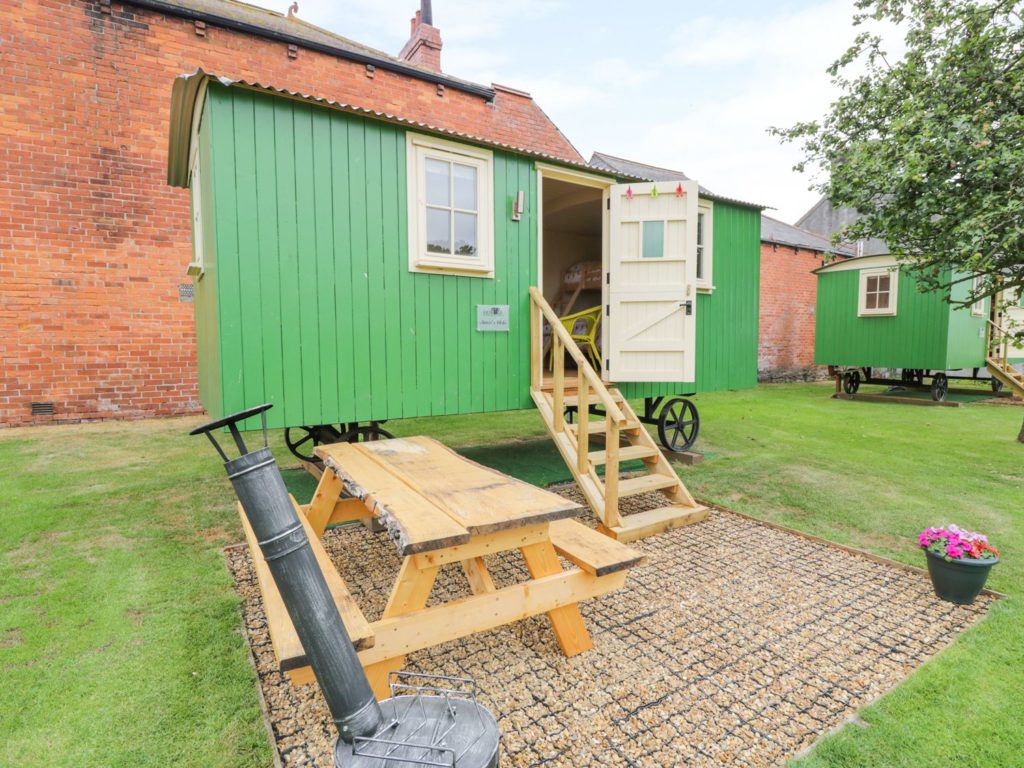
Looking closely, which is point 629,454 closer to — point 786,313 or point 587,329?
point 587,329

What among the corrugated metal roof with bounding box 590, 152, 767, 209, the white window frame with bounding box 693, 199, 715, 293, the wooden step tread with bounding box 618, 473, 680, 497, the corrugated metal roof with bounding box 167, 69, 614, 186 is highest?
the corrugated metal roof with bounding box 590, 152, 767, 209

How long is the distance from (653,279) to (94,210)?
7.69 m

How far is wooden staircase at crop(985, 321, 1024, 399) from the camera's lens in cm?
1116

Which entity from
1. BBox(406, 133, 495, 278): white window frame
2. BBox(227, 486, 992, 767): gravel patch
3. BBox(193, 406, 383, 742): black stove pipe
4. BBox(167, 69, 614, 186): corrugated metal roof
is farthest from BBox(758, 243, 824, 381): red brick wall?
BBox(193, 406, 383, 742): black stove pipe

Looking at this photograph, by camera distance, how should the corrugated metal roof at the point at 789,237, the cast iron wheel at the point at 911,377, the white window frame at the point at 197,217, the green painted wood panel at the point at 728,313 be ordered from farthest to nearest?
the corrugated metal roof at the point at 789,237
the cast iron wheel at the point at 911,377
the green painted wood panel at the point at 728,313
the white window frame at the point at 197,217

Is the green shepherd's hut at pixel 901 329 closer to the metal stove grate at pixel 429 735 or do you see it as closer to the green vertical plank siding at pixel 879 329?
the green vertical plank siding at pixel 879 329

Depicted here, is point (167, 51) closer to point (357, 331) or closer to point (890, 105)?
point (357, 331)

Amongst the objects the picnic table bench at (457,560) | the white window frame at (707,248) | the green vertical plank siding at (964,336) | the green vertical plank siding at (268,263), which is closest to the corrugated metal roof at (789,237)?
the green vertical plank siding at (964,336)

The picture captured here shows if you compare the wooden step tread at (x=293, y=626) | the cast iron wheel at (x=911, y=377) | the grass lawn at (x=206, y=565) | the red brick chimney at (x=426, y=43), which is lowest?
the grass lawn at (x=206, y=565)

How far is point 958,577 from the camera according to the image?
2809 millimetres

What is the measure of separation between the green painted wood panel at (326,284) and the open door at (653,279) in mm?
1158

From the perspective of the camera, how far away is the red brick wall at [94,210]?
707 centimetres

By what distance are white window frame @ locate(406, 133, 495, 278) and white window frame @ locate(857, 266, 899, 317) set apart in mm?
10437

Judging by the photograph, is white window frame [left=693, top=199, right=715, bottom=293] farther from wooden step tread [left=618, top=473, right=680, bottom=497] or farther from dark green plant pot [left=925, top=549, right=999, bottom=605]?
dark green plant pot [left=925, top=549, right=999, bottom=605]
